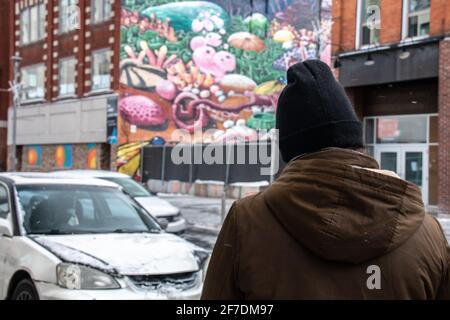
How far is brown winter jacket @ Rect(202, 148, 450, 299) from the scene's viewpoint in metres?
1.53

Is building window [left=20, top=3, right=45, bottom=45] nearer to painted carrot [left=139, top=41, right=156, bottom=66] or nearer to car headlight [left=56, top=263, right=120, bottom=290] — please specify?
painted carrot [left=139, top=41, right=156, bottom=66]

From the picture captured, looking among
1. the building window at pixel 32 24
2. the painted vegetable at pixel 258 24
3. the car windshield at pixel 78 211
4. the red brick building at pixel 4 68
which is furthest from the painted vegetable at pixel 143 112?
the car windshield at pixel 78 211

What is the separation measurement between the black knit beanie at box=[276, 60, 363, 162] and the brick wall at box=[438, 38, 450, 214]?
1427cm

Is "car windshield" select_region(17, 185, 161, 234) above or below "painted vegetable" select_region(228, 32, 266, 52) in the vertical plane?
below

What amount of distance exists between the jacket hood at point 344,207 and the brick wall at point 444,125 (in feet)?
46.9

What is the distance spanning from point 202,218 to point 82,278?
11.9m

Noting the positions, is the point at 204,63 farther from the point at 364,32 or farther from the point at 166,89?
the point at 364,32

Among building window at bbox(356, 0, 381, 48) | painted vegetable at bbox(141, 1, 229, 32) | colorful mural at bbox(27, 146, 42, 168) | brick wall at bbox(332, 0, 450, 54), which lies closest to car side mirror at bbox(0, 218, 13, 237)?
brick wall at bbox(332, 0, 450, 54)

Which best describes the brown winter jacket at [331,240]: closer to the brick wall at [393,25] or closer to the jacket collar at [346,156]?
the jacket collar at [346,156]

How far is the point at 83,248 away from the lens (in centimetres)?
493

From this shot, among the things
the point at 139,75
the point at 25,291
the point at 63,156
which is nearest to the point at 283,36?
the point at 139,75

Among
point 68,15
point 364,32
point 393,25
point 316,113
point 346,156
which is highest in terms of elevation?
point 68,15
